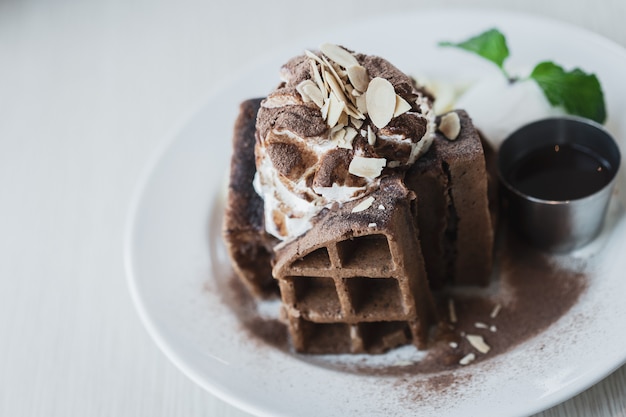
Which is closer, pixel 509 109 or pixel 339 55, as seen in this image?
pixel 339 55

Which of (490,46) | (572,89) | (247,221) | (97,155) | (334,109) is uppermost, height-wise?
(334,109)

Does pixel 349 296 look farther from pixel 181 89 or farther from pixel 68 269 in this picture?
pixel 181 89

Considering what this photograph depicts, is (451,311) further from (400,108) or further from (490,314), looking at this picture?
(400,108)

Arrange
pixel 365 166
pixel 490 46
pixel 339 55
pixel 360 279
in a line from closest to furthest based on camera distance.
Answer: pixel 365 166 → pixel 339 55 → pixel 360 279 → pixel 490 46

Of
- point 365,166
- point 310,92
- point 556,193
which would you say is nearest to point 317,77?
point 310,92

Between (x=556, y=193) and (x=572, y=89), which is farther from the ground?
(x=572, y=89)

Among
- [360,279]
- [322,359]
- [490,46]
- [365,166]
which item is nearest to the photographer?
[365,166]

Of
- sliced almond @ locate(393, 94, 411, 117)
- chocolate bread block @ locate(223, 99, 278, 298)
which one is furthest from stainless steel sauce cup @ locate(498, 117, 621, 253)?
chocolate bread block @ locate(223, 99, 278, 298)

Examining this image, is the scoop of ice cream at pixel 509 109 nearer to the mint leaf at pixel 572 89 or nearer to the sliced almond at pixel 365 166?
the mint leaf at pixel 572 89
